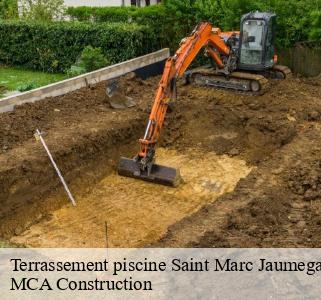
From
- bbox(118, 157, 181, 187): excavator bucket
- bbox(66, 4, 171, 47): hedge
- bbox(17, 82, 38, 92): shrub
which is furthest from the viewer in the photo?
bbox(66, 4, 171, 47): hedge

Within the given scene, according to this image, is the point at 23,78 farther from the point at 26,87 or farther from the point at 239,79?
the point at 239,79

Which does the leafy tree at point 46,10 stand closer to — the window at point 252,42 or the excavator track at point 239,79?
the excavator track at point 239,79

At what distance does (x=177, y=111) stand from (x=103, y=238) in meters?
5.47

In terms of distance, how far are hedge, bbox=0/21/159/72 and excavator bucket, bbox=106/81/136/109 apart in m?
4.19

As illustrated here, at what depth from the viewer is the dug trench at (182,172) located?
8.83 metres

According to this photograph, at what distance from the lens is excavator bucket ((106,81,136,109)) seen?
14216 millimetres

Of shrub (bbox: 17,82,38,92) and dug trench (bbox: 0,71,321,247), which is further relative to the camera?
shrub (bbox: 17,82,38,92)

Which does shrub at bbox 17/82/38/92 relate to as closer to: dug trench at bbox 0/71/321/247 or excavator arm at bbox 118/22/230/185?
dug trench at bbox 0/71/321/247

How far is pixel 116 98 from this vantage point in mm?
14352

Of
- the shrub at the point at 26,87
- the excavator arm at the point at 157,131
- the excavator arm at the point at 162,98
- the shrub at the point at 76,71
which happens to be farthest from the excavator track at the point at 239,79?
the shrub at the point at 26,87

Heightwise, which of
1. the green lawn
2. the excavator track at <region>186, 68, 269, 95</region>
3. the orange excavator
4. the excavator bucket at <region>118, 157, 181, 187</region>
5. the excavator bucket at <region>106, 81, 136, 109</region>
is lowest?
the excavator bucket at <region>118, 157, 181, 187</region>

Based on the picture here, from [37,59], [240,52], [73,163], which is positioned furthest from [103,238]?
[37,59]

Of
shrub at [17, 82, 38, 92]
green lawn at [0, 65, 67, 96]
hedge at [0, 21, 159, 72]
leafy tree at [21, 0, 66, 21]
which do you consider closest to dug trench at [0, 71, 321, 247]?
shrub at [17, 82, 38, 92]

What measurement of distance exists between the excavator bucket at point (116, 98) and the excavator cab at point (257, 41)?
134 inches
